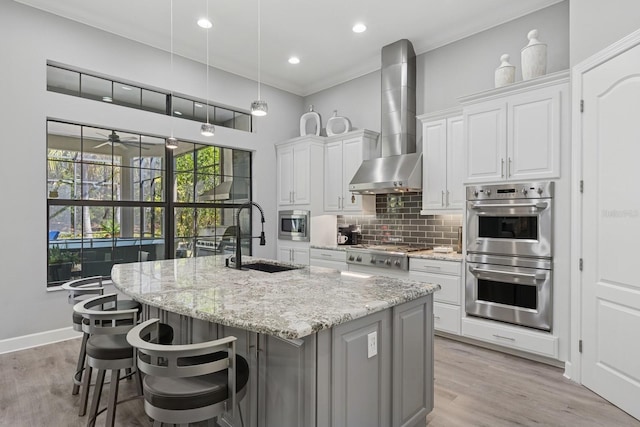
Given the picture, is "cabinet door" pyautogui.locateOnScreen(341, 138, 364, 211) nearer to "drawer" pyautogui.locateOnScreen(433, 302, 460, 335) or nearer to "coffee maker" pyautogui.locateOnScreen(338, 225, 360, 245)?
"coffee maker" pyautogui.locateOnScreen(338, 225, 360, 245)

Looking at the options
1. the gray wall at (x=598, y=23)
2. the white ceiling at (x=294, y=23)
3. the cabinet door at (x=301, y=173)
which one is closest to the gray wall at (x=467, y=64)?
the white ceiling at (x=294, y=23)

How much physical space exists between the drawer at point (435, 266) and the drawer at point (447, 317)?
356 millimetres

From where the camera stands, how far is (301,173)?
5.49 metres

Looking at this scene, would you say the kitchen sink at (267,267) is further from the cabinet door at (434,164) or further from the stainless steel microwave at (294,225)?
the stainless steel microwave at (294,225)

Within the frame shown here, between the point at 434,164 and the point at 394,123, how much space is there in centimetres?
86

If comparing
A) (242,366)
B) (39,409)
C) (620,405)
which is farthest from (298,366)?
(620,405)

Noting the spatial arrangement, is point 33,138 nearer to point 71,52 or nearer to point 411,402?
point 71,52

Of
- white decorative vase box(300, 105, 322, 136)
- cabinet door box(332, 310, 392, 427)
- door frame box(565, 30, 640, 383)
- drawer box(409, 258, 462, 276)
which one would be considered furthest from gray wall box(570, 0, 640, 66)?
white decorative vase box(300, 105, 322, 136)

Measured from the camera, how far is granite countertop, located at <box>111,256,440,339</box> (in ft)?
5.10

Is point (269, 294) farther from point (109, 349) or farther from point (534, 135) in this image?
point (534, 135)

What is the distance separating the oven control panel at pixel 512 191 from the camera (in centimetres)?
317

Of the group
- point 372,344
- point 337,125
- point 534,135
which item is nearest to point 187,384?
point 372,344

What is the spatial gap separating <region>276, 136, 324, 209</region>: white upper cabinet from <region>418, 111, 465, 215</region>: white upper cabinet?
1.73m

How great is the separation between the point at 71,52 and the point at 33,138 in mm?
1044
